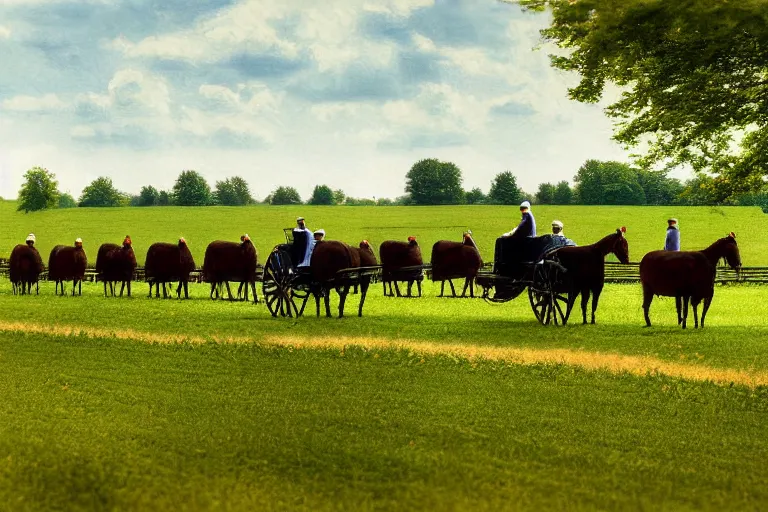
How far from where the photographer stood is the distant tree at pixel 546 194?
114713mm

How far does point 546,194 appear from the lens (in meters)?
116

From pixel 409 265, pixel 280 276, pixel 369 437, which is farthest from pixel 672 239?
pixel 369 437

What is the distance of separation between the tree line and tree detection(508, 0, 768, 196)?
71.3 m

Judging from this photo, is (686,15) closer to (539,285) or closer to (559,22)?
(559,22)

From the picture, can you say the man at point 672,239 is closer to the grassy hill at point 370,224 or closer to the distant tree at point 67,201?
the grassy hill at point 370,224

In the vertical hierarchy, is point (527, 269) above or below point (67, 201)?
below

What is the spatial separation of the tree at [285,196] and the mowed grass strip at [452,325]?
3728 inches

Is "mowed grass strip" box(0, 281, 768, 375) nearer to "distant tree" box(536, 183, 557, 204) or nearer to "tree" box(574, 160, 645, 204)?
"tree" box(574, 160, 645, 204)

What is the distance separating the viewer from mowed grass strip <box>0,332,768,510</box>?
8.46 metres

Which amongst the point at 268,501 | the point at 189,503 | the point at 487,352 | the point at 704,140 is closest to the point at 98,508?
the point at 189,503

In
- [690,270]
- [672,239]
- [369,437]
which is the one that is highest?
[672,239]

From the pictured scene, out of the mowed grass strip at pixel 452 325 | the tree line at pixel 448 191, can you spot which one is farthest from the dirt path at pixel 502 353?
the tree line at pixel 448 191

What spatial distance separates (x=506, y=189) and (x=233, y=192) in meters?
42.2

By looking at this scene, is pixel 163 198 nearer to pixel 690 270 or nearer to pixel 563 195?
pixel 563 195
